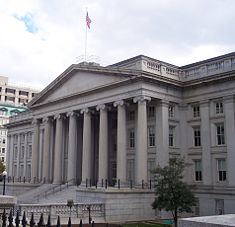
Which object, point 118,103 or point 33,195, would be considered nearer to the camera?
point 118,103

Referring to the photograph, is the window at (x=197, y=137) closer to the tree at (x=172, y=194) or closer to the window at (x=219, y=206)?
the window at (x=219, y=206)

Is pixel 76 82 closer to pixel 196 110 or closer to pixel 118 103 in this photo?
pixel 118 103

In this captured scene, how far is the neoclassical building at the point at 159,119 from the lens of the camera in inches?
1430

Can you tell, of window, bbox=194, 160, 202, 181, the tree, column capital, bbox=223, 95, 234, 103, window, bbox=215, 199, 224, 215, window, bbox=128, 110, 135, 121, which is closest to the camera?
the tree

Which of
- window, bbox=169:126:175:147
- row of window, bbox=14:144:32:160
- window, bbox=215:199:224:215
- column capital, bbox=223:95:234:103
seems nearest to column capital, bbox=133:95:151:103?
window, bbox=169:126:175:147

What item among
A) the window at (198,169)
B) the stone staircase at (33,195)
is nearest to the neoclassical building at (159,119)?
the window at (198,169)

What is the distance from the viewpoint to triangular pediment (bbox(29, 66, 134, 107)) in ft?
133

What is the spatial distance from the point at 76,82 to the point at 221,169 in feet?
66.6

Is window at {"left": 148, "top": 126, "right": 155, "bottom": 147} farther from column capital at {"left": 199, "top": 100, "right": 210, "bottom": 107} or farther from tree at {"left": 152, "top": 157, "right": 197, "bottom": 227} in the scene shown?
tree at {"left": 152, "top": 157, "right": 197, "bottom": 227}

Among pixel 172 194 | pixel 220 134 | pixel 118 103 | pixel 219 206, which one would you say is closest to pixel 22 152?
pixel 118 103

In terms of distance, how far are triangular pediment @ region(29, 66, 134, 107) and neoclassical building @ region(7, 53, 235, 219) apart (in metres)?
0.13

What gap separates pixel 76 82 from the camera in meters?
46.2

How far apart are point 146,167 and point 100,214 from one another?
8525 mm

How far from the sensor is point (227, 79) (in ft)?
119
